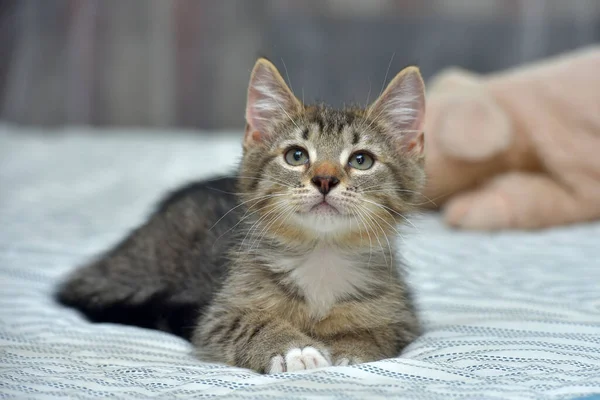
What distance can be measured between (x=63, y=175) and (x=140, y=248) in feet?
6.91

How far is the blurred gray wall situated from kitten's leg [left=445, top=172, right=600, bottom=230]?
1.94m

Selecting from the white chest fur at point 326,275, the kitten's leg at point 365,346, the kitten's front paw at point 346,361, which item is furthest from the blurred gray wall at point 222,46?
the kitten's front paw at point 346,361

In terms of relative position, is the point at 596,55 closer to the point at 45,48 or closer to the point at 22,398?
the point at 22,398

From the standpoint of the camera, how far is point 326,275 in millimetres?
1527

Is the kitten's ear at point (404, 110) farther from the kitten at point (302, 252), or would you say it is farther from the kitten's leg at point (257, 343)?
the kitten's leg at point (257, 343)

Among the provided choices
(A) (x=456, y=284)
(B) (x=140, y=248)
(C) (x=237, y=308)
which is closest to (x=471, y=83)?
(A) (x=456, y=284)

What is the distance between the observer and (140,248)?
1.96 metres

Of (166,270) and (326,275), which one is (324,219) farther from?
(166,270)

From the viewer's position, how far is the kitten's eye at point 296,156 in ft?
5.11

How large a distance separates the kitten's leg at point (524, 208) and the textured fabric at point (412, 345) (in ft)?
0.25

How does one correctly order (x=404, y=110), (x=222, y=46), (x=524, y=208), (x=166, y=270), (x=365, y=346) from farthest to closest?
(x=222, y=46) < (x=524, y=208) < (x=166, y=270) < (x=404, y=110) < (x=365, y=346)

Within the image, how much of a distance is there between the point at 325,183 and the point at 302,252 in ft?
0.65

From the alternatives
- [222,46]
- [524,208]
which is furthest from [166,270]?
[222,46]

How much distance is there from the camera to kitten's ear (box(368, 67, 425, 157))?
1673 millimetres
